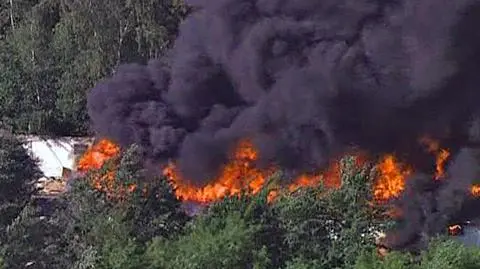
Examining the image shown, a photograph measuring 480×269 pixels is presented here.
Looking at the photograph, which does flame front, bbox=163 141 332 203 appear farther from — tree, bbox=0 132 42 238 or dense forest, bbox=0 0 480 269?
tree, bbox=0 132 42 238

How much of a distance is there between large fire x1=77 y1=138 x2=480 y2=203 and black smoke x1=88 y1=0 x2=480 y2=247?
0.71 feet

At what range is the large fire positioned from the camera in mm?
23391

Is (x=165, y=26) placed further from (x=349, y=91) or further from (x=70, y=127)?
(x=349, y=91)

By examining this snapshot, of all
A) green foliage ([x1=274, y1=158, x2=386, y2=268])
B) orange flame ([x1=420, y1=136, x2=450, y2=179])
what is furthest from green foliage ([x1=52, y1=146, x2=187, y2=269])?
orange flame ([x1=420, y1=136, x2=450, y2=179])

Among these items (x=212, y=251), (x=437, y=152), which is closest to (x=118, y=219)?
(x=212, y=251)

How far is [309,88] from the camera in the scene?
24594 mm

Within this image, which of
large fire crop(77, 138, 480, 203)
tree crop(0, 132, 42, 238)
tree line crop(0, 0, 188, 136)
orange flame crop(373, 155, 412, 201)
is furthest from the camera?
tree line crop(0, 0, 188, 136)

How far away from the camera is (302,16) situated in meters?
25.7

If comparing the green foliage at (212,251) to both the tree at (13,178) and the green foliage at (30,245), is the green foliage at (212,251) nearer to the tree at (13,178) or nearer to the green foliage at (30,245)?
the green foliage at (30,245)

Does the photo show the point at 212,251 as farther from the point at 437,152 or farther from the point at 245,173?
the point at 437,152

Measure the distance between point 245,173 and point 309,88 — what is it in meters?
2.60

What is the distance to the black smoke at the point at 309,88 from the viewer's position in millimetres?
24203

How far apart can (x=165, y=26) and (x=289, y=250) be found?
44.1 feet

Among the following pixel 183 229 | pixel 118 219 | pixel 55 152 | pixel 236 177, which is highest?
pixel 55 152
